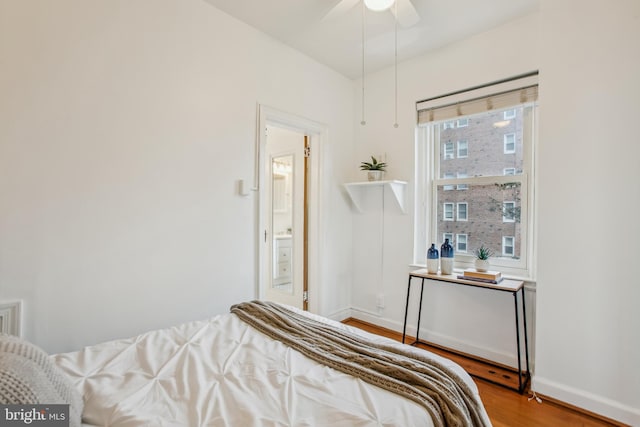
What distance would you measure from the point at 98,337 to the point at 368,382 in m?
1.59

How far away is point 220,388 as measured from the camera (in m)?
1.10

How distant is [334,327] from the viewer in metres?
1.63

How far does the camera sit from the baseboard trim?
6.00 ft

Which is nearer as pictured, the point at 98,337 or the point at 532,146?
the point at 98,337

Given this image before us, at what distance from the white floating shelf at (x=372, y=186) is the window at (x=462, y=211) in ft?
1.64

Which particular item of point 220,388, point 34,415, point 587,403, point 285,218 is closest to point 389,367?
point 220,388

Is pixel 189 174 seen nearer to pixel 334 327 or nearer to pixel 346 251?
pixel 334 327

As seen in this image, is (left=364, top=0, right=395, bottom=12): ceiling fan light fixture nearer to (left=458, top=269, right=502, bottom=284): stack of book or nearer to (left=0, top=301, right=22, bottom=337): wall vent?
(left=458, top=269, right=502, bottom=284): stack of book

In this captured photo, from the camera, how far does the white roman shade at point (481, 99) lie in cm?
244

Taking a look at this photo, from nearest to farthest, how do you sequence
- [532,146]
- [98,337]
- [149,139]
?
1. [98,337]
2. [149,139]
3. [532,146]

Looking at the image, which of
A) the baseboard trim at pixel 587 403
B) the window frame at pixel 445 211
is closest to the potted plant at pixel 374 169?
the window frame at pixel 445 211

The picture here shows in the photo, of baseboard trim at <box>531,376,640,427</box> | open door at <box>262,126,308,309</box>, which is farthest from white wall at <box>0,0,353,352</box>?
baseboard trim at <box>531,376,640,427</box>

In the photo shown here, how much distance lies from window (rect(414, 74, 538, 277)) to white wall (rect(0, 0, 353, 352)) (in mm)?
1587

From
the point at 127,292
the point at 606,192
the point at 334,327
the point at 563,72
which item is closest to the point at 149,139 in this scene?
the point at 127,292
